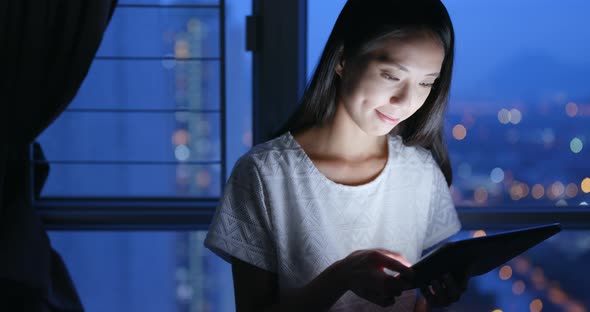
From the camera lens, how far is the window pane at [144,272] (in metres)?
2.18

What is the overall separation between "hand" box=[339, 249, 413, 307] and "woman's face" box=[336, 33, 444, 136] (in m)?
0.25

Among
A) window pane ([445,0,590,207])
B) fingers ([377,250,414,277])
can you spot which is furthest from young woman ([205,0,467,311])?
window pane ([445,0,590,207])

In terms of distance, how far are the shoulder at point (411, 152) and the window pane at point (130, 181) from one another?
0.96 m

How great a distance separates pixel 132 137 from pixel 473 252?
1492mm

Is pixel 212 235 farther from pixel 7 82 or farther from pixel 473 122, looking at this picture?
pixel 473 122

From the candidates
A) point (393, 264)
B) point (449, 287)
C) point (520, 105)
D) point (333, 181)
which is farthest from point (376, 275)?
point (520, 105)

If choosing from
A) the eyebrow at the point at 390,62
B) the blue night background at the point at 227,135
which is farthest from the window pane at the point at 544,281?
the eyebrow at the point at 390,62

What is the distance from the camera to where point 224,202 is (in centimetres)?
120

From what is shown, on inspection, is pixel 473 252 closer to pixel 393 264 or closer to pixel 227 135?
pixel 393 264

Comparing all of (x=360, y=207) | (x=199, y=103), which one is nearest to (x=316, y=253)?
(x=360, y=207)

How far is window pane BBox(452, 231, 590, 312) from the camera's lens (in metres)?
2.11

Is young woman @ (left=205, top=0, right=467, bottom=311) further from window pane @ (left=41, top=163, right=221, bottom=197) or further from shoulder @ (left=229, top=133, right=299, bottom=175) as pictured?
window pane @ (left=41, top=163, right=221, bottom=197)

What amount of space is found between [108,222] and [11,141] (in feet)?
1.42

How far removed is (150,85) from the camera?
2.11m
